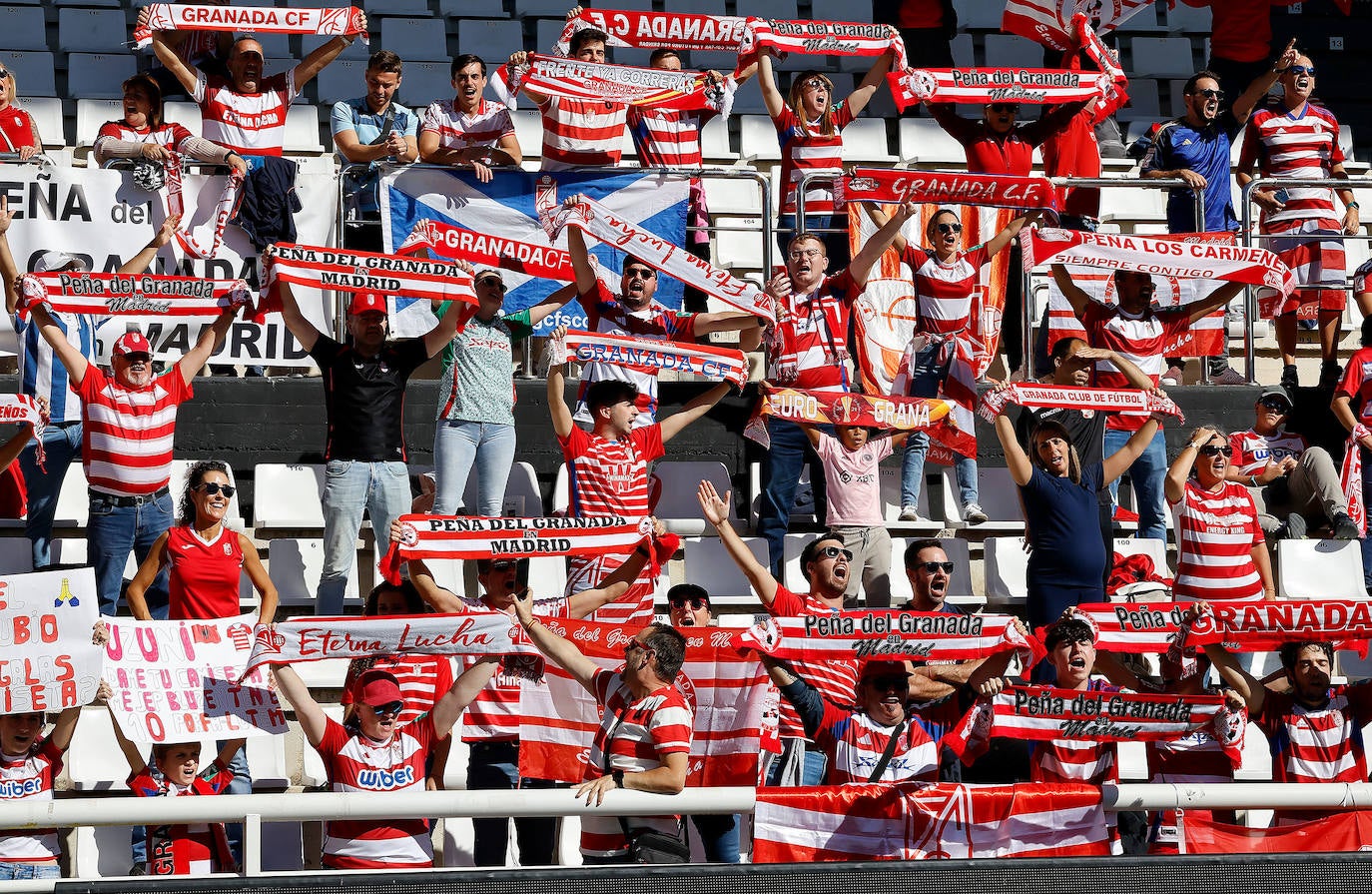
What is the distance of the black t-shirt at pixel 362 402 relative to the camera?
8.81m

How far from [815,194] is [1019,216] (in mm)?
1135

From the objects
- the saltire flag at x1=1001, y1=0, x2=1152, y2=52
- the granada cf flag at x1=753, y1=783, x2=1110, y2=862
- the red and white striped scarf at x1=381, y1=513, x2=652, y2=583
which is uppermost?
the saltire flag at x1=1001, y1=0, x2=1152, y2=52

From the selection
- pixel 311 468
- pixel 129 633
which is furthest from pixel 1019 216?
pixel 129 633

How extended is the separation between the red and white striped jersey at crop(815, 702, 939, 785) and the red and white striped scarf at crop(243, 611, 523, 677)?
1.22 meters

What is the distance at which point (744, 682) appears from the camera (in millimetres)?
7344

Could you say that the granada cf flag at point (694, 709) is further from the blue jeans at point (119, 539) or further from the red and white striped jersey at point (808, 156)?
the red and white striped jersey at point (808, 156)

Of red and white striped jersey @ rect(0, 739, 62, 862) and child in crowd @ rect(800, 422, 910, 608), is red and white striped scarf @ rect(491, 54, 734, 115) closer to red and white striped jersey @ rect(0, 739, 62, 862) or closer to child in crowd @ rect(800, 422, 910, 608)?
child in crowd @ rect(800, 422, 910, 608)

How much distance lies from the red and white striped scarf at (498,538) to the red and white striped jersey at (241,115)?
3.81m

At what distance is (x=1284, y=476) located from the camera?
34.2ft

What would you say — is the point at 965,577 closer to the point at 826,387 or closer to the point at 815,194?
the point at 826,387

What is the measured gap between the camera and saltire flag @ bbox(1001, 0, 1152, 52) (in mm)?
12422

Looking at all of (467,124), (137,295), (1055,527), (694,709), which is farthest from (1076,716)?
(467,124)

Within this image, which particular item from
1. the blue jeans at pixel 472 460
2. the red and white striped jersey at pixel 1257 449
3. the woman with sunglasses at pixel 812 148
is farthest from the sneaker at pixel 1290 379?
the blue jeans at pixel 472 460

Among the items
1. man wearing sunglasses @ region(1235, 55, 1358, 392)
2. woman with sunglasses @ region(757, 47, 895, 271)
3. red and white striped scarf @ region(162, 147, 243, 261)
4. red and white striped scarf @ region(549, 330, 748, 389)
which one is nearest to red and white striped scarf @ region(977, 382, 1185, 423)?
red and white striped scarf @ region(549, 330, 748, 389)
